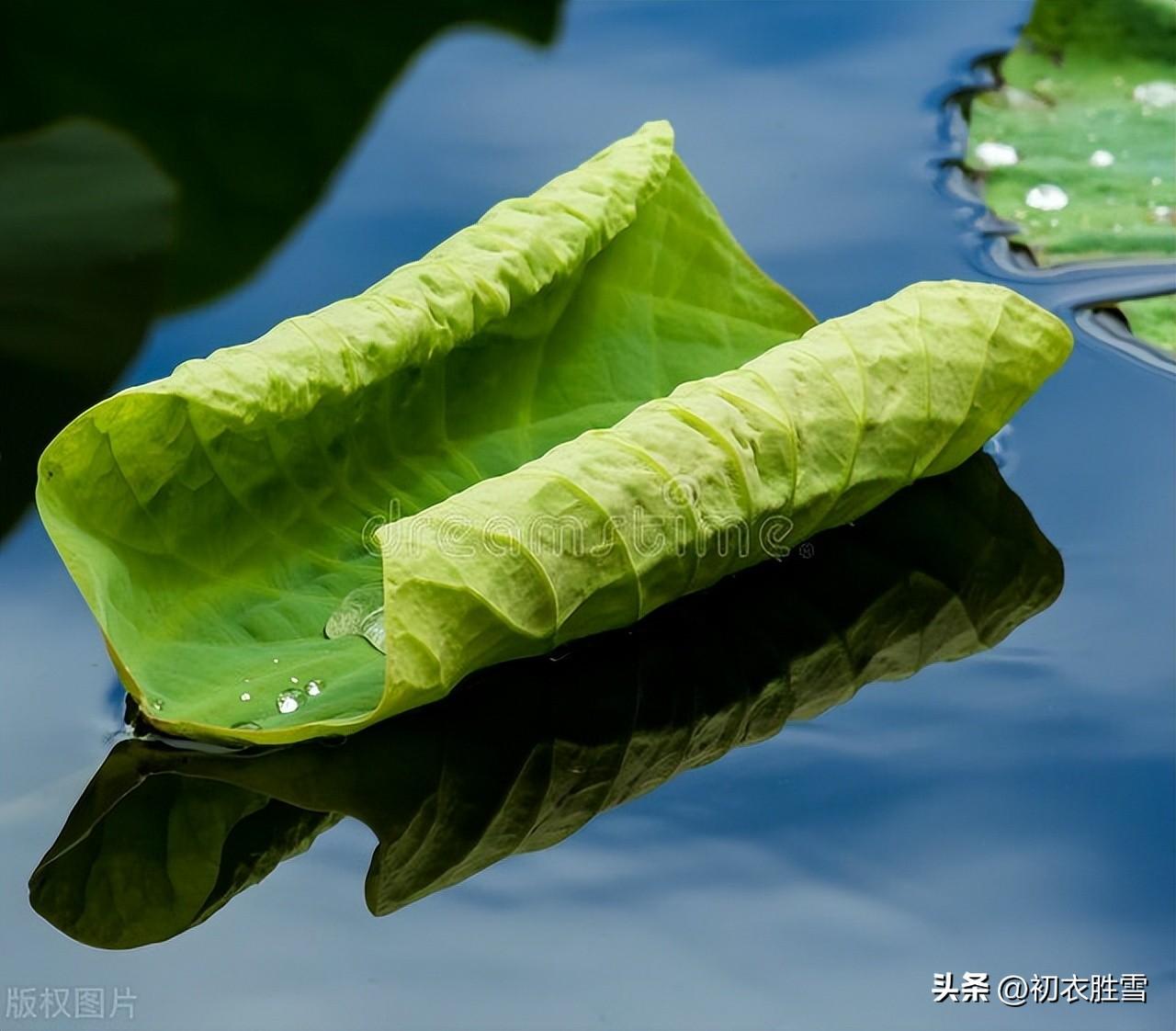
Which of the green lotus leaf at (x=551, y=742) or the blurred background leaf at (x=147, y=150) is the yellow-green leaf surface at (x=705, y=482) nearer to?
the green lotus leaf at (x=551, y=742)

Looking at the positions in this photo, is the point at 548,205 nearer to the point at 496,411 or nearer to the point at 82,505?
the point at 496,411

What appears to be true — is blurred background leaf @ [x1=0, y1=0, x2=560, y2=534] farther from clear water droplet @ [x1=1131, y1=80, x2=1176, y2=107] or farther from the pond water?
clear water droplet @ [x1=1131, y1=80, x2=1176, y2=107]

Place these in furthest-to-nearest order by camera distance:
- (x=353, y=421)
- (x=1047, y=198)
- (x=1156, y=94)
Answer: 1. (x=1156, y=94)
2. (x=1047, y=198)
3. (x=353, y=421)

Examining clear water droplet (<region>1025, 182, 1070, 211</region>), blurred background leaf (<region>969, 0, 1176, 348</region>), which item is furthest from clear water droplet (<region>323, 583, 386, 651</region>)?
clear water droplet (<region>1025, 182, 1070, 211</region>)

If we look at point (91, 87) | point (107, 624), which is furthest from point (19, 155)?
point (107, 624)

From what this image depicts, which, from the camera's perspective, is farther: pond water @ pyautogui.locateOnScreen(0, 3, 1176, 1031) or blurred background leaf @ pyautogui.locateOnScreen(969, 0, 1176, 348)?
blurred background leaf @ pyautogui.locateOnScreen(969, 0, 1176, 348)

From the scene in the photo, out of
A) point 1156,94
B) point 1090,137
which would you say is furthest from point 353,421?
point 1156,94

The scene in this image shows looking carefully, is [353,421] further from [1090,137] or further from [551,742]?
[1090,137]
